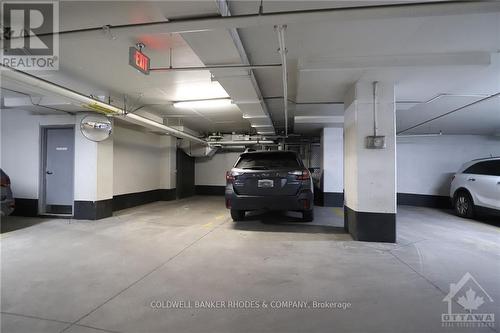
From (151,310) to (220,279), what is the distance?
2.52 feet

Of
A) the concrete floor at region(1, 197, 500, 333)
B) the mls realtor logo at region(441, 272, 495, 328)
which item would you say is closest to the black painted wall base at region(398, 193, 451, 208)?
the concrete floor at region(1, 197, 500, 333)

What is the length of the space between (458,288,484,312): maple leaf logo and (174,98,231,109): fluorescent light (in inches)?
201

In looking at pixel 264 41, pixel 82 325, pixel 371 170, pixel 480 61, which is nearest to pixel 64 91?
pixel 264 41

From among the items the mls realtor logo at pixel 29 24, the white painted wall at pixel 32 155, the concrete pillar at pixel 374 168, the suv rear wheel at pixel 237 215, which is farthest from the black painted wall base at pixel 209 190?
the mls realtor logo at pixel 29 24

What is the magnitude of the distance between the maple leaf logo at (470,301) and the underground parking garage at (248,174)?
0.08 ft

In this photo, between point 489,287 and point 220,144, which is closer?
point 489,287

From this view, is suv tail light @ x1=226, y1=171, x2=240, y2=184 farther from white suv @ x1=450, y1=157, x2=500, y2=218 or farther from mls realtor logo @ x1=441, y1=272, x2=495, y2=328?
white suv @ x1=450, y1=157, x2=500, y2=218

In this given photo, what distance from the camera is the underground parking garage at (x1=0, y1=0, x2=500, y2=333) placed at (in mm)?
2184

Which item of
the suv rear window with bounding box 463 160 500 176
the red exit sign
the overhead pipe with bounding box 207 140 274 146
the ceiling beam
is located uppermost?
the ceiling beam

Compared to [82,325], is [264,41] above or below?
above

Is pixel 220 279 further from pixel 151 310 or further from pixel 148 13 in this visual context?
pixel 148 13

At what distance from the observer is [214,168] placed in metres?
12.2

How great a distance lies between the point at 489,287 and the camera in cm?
256

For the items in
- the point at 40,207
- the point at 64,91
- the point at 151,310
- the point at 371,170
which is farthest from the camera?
the point at 40,207
